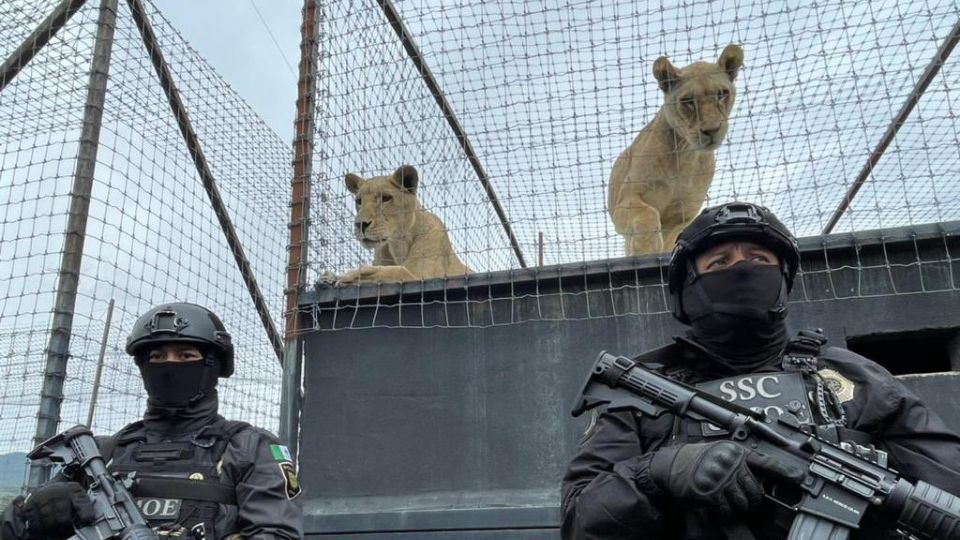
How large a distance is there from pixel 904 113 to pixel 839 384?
3299mm

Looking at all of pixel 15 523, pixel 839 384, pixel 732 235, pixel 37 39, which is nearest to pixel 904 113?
pixel 732 235

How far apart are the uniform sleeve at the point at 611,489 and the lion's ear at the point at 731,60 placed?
357 cm

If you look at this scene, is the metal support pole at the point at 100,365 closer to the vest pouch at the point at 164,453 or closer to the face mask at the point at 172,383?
the face mask at the point at 172,383

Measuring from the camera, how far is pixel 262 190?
7.33 meters

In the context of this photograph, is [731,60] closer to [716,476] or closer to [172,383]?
[172,383]

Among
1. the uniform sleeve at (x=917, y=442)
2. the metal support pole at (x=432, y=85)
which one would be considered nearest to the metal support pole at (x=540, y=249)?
the metal support pole at (x=432, y=85)

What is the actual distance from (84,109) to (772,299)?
13.3ft

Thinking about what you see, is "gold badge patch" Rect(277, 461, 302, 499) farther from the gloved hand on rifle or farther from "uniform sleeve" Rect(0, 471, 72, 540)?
the gloved hand on rifle

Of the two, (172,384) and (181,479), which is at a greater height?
(172,384)

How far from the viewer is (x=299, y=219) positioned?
5.41 metres

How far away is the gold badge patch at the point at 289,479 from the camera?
304 centimetres

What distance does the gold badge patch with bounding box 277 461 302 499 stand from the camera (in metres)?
3.04

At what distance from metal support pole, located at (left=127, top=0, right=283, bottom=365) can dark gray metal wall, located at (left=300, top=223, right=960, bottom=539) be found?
1.59 meters

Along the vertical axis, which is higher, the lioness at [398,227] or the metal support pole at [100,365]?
the lioness at [398,227]
